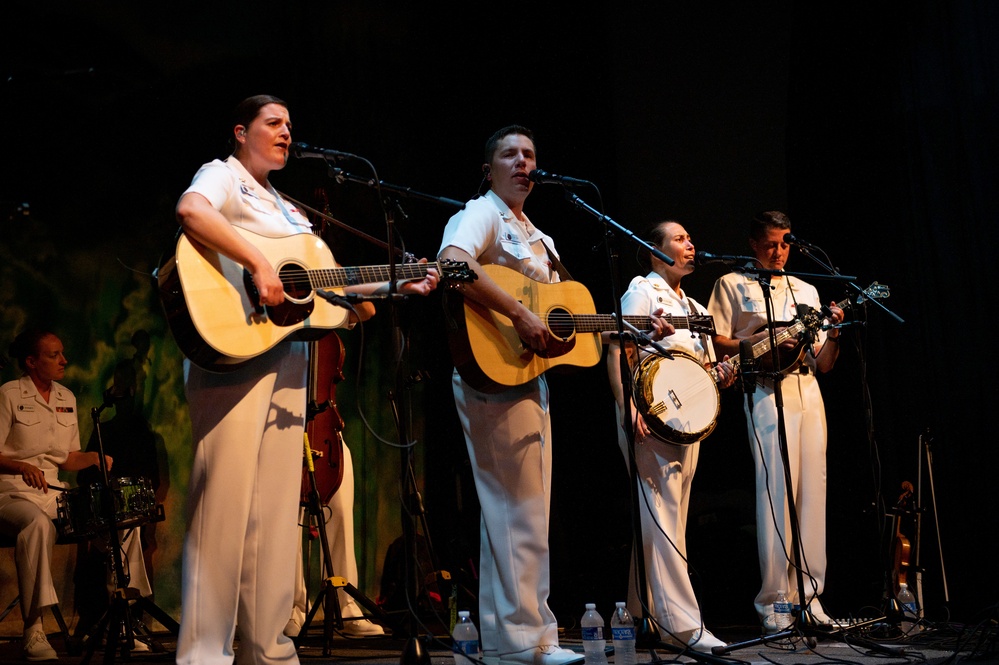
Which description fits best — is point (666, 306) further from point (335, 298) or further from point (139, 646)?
point (139, 646)

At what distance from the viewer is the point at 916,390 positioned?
629cm

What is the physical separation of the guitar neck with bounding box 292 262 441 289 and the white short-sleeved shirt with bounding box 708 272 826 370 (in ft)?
9.24

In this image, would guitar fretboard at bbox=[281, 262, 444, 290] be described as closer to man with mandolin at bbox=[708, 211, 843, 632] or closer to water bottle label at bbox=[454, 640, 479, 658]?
water bottle label at bbox=[454, 640, 479, 658]

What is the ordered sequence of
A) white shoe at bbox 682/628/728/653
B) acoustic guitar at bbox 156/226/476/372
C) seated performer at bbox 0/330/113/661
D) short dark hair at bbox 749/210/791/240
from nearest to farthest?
acoustic guitar at bbox 156/226/476/372 → white shoe at bbox 682/628/728/653 → seated performer at bbox 0/330/113/661 → short dark hair at bbox 749/210/791/240

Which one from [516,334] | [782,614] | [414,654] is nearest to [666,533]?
[782,614]

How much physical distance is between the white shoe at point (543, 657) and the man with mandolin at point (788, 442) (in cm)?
198

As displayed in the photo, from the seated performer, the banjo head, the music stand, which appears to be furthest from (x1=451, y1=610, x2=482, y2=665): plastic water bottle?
the seated performer

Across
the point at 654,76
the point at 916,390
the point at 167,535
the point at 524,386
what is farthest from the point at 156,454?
the point at 916,390

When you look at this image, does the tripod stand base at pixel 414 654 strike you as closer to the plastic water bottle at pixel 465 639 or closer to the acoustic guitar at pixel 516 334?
the plastic water bottle at pixel 465 639

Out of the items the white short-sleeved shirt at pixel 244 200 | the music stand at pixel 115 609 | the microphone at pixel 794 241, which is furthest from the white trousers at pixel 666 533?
the music stand at pixel 115 609

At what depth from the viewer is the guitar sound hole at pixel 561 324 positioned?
401 centimetres

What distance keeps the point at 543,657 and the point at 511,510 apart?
23.8 inches

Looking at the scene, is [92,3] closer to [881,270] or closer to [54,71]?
[54,71]

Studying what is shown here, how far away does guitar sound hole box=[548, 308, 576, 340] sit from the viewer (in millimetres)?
4008
